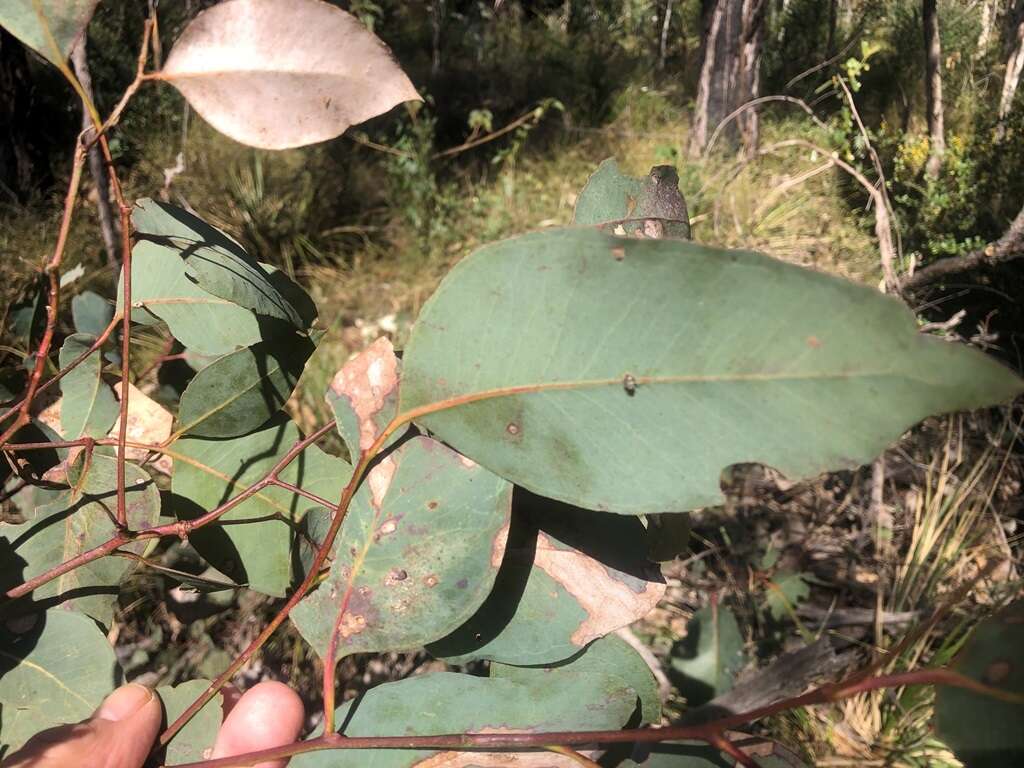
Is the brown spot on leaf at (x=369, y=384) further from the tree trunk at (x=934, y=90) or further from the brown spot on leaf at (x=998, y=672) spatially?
the tree trunk at (x=934, y=90)

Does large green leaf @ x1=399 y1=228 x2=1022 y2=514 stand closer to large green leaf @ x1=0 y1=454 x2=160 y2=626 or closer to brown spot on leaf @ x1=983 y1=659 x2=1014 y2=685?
brown spot on leaf @ x1=983 y1=659 x2=1014 y2=685

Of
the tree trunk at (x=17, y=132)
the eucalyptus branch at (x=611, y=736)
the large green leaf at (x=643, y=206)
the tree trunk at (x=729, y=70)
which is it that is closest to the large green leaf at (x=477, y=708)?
the eucalyptus branch at (x=611, y=736)

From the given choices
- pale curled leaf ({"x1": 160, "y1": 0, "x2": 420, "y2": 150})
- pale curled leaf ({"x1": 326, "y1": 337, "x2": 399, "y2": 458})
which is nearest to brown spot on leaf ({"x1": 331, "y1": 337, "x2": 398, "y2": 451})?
pale curled leaf ({"x1": 326, "y1": 337, "x2": 399, "y2": 458})

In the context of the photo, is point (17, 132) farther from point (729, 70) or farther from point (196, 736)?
point (729, 70)

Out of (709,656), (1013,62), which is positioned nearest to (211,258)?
(709,656)

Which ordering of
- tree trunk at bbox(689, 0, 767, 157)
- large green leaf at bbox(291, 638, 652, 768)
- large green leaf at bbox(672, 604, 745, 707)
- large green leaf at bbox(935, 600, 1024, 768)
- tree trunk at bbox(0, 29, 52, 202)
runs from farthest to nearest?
tree trunk at bbox(689, 0, 767, 157) → tree trunk at bbox(0, 29, 52, 202) → large green leaf at bbox(672, 604, 745, 707) → large green leaf at bbox(291, 638, 652, 768) → large green leaf at bbox(935, 600, 1024, 768)

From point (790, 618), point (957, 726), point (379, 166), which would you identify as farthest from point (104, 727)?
point (379, 166)

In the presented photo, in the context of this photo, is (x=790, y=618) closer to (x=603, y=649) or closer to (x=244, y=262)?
(x=603, y=649)
